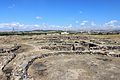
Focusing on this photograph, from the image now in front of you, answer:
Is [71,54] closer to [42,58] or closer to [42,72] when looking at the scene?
[42,58]

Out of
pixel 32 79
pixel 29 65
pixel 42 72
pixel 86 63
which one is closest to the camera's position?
pixel 32 79

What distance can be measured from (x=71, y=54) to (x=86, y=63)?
6253 millimetres

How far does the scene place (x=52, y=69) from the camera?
2333 cm

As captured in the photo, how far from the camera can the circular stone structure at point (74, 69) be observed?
67.1ft

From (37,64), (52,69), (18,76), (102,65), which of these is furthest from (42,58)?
(18,76)

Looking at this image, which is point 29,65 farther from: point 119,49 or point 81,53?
point 119,49

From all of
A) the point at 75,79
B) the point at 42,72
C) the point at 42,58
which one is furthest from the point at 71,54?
the point at 75,79

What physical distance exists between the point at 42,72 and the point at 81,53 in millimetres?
11905

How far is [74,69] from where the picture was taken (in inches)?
912

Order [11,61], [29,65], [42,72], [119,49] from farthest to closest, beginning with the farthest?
[119,49]
[11,61]
[29,65]
[42,72]

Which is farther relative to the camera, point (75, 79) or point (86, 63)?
point (86, 63)

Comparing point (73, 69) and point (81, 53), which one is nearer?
point (73, 69)

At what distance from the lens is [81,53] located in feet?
108

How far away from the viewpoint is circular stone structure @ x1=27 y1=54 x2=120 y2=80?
2045cm
